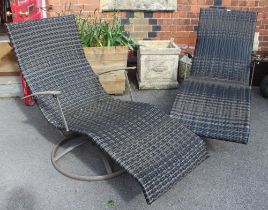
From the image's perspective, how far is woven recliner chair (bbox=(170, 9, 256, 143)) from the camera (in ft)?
9.22

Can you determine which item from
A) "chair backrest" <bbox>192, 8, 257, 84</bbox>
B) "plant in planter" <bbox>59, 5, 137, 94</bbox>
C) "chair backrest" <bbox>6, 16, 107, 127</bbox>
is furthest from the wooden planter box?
"chair backrest" <bbox>192, 8, 257, 84</bbox>

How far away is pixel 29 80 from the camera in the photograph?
2.82m

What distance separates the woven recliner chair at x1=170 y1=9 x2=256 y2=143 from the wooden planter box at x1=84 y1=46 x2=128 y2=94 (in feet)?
2.84

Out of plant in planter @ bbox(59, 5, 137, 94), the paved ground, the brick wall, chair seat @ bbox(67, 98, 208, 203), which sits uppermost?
the brick wall

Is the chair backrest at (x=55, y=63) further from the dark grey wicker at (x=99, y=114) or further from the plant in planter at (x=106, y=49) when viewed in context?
the plant in planter at (x=106, y=49)

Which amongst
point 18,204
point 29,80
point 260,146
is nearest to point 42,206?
point 18,204

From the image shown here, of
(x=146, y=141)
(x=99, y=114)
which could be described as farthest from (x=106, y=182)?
(x=99, y=114)

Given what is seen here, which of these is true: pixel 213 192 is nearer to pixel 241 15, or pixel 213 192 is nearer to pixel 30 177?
pixel 30 177

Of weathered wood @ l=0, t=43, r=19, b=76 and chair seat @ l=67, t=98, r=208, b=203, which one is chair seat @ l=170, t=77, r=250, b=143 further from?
weathered wood @ l=0, t=43, r=19, b=76

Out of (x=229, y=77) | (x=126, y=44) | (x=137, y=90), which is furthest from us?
(x=137, y=90)

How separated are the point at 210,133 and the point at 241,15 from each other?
5.24 ft

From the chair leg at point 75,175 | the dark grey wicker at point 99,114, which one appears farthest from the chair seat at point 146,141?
the chair leg at point 75,175

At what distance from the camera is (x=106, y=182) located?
8.64 feet

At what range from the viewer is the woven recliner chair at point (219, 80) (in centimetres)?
281
